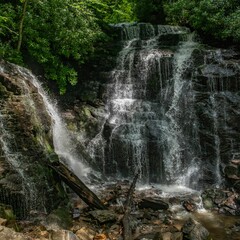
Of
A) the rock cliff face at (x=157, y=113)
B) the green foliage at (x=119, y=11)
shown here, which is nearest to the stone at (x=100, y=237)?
the rock cliff face at (x=157, y=113)

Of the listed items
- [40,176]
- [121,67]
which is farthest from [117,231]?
[121,67]

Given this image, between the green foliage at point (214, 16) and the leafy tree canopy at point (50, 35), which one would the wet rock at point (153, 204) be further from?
the green foliage at point (214, 16)

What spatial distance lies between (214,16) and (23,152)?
1239 centimetres

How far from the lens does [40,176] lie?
334 inches

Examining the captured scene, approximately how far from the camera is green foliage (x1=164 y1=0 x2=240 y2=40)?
50.3 feet

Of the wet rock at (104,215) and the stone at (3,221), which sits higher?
the stone at (3,221)

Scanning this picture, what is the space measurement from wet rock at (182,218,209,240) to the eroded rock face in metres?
3.75

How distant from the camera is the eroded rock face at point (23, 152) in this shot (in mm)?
7930

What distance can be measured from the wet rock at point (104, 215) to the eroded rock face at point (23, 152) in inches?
50.9

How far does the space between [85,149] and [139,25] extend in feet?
30.2

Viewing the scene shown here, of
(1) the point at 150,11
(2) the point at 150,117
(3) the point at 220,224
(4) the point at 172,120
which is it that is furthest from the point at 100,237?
(1) the point at 150,11

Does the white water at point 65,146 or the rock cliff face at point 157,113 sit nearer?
the rock cliff face at point 157,113

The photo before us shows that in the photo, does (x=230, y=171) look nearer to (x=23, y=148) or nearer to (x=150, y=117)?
(x=150, y=117)

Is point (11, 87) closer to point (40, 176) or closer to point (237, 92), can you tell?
point (40, 176)
